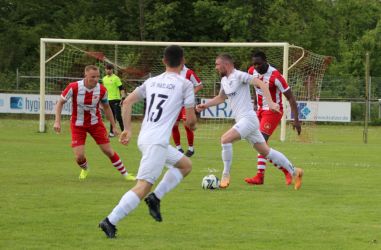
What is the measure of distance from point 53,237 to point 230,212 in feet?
8.36

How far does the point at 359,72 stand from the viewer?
146 ft

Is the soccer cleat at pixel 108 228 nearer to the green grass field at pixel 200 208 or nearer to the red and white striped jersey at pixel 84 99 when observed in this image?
the green grass field at pixel 200 208

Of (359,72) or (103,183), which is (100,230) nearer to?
(103,183)

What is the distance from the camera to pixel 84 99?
1372cm

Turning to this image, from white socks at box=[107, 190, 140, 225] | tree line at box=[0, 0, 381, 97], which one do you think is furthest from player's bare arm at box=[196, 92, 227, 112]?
tree line at box=[0, 0, 381, 97]

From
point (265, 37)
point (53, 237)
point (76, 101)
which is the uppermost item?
point (265, 37)

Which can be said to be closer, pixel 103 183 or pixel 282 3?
pixel 103 183

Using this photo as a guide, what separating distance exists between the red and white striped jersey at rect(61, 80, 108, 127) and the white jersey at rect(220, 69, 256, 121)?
81.8 inches

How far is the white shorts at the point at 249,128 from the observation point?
1262 centimetres

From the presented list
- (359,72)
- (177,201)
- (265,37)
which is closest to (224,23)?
(265,37)

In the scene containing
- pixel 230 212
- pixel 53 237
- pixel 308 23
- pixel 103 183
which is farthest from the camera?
pixel 308 23

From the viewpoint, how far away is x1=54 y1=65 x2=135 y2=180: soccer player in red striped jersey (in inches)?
537

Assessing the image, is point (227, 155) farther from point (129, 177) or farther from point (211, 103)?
point (129, 177)

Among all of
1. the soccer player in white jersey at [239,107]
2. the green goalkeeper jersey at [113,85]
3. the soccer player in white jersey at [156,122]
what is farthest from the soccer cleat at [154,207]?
the green goalkeeper jersey at [113,85]
